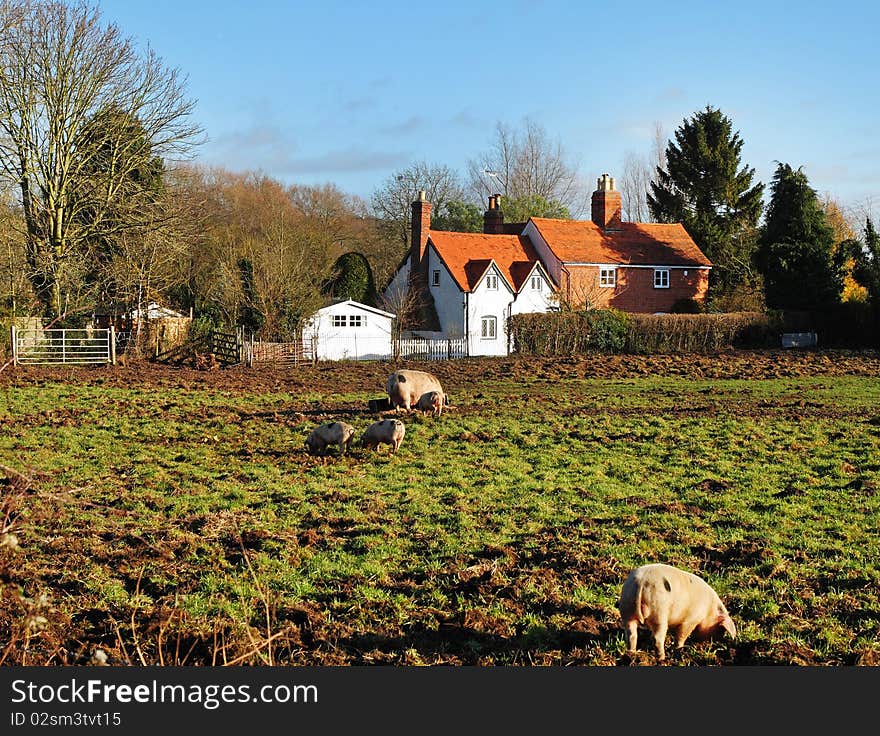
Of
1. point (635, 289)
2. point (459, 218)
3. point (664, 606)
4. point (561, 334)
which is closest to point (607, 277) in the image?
point (635, 289)

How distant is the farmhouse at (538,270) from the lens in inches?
1781

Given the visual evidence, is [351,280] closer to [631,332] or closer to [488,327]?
[488,327]

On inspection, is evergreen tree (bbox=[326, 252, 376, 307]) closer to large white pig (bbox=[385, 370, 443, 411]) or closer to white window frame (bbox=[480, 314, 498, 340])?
white window frame (bbox=[480, 314, 498, 340])

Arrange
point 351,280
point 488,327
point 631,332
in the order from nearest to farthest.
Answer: point 631,332, point 488,327, point 351,280

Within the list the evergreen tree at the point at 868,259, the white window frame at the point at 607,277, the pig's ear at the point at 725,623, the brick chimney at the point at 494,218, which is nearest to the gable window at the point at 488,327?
the white window frame at the point at 607,277

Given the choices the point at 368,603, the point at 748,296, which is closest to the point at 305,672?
the point at 368,603

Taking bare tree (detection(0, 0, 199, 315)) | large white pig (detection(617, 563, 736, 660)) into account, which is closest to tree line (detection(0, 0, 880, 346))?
bare tree (detection(0, 0, 199, 315))

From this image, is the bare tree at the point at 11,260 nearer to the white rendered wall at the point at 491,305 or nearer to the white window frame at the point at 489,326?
the white rendered wall at the point at 491,305

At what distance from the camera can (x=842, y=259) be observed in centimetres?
4659

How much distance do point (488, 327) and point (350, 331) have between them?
8829mm

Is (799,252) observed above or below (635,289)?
above

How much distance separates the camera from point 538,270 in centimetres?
4644

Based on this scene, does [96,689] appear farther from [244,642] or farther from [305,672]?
[244,642]

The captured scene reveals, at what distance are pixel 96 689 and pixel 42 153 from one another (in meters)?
35.6
